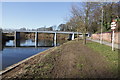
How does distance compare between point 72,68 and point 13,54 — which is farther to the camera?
point 13,54

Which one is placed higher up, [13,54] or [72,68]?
[72,68]

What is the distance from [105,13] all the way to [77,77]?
33.3 meters

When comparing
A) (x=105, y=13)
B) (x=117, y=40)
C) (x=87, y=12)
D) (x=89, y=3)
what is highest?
(x=105, y=13)

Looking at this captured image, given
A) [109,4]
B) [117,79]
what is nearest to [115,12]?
[109,4]

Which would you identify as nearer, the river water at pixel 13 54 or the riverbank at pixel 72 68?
the riverbank at pixel 72 68

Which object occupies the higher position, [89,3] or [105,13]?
[105,13]

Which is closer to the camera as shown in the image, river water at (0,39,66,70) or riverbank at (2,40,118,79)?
riverbank at (2,40,118,79)

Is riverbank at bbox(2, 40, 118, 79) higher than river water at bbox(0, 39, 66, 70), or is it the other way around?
riverbank at bbox(2, 40, 118, 79)

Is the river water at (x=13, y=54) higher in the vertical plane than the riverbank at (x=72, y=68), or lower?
lower

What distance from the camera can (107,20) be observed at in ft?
108

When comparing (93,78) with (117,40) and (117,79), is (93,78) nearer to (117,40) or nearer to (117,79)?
(117,79)

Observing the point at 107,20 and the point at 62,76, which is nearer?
the point at 62,76

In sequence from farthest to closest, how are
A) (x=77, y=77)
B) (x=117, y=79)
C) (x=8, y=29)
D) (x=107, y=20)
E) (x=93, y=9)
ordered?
(x=8, y=29)
(x=107, y=20)
(x=93, y=9)
(x=77, y=77)
(x=117, y=79)

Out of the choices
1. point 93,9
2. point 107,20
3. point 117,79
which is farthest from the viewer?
point 107,20
